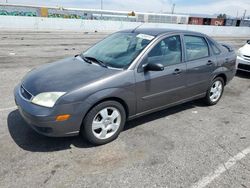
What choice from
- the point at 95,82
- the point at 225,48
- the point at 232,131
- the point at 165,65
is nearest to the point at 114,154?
the point at 95,82

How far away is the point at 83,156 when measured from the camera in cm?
327

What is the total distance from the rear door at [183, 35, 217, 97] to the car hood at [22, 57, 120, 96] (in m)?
1.67

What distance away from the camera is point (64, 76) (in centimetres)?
350

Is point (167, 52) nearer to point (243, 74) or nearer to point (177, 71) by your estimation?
point (177, 71)

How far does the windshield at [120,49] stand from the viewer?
3771 mm

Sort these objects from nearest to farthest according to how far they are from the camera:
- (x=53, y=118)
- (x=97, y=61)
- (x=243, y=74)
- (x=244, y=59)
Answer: (x=53, y=118)
(x=97, y=61)
(x=244, y=59)
(x=243, y=74)

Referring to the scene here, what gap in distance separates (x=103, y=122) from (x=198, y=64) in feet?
7.45

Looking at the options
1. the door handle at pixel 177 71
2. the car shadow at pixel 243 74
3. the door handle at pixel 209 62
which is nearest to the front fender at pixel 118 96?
the door handle at pixel 177 71

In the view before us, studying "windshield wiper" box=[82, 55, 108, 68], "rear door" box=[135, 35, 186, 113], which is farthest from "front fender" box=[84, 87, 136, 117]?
"windshield wiper" box=[82, 55, 108, 68]

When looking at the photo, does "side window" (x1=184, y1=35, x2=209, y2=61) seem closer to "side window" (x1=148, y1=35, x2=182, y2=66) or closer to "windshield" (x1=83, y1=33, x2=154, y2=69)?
"side window" (x1=148, y1=35, x2=182, y2=66)

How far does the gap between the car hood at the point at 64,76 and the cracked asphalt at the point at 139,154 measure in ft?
2.74

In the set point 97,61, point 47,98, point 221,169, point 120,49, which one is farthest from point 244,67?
point 47,98

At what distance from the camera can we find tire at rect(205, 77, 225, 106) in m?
5.16

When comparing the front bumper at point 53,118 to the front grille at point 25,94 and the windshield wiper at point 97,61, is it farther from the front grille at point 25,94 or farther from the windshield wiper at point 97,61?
the windshield wiper at point 97,61
